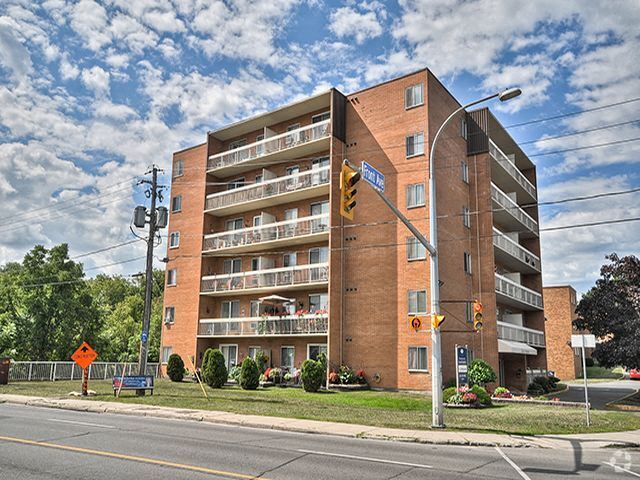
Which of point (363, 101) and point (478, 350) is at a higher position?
point (363, 101)

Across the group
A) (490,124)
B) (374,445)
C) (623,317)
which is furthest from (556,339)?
(374,445)

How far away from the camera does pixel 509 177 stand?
39688 mm

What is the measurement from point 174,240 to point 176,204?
2.86m

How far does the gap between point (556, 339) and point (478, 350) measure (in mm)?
35355

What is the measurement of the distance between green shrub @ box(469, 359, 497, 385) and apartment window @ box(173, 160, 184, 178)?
26061 mm

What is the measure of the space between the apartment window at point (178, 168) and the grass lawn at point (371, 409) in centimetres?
1845

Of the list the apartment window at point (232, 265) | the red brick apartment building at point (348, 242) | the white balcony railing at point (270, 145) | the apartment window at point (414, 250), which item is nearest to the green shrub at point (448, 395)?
the red brick apartment building at point (348, 242)

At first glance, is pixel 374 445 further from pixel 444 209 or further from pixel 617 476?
pixel 444 209

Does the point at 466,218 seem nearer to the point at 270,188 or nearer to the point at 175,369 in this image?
the point at 270,188

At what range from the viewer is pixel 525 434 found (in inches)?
632

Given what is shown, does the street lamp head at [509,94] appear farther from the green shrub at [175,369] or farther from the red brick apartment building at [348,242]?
the green shrub at [175,369]

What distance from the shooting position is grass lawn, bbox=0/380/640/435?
1771 cm

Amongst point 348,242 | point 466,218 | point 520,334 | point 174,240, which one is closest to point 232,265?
point 174,240

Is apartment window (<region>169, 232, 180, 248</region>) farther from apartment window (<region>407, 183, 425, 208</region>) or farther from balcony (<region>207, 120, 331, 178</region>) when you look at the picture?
apartment window (<region>407, 183, 425, 208</region>)
